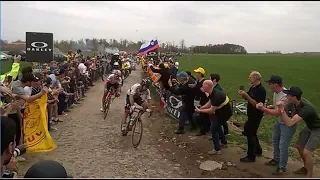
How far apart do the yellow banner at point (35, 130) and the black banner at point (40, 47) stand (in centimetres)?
477

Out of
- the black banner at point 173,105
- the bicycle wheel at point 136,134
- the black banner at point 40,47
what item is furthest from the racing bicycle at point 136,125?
the black banner at point 40,47

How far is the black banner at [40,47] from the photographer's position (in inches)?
477

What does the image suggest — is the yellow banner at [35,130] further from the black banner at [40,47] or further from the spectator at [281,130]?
the black banner at [40,47]

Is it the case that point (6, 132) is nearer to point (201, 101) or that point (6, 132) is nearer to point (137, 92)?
point (137, 92)

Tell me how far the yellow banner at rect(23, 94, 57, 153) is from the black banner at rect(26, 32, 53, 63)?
4.77m

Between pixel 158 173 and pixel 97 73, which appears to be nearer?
pixel 158 173

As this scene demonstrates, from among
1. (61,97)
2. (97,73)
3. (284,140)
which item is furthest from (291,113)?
(97,73)

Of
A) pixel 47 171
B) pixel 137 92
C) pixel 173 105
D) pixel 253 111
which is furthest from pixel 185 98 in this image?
pixel 47 171

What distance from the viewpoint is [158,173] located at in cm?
709

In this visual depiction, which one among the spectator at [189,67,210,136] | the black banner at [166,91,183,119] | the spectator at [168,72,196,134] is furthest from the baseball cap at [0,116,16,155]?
the black banner at [166,91,183,119]

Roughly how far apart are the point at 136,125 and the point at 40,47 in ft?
16.7

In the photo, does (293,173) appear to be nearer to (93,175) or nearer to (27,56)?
(93,175)

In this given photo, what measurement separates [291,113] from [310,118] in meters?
0.54

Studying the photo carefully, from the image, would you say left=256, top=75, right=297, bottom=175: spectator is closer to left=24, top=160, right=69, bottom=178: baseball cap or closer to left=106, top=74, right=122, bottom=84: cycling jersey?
left=24, top=160, right=69, bottom=178: baseball cap
